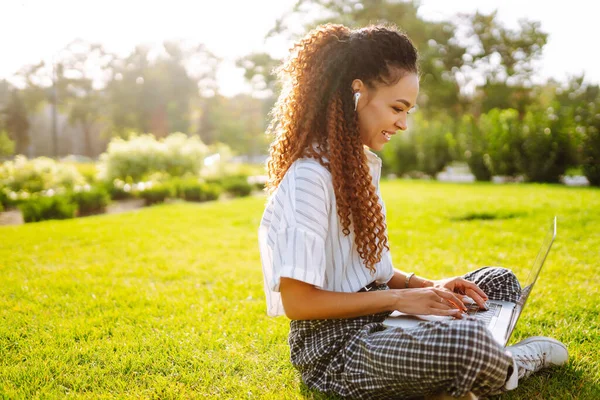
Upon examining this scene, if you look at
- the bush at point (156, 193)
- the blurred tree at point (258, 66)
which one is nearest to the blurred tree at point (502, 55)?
the blurred tree at point (258, 66)

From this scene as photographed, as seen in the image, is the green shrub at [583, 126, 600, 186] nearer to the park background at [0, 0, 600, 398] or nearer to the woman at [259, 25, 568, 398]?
the park background at [0, 0, 600, 398]

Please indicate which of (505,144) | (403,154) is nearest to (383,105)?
(505,144)

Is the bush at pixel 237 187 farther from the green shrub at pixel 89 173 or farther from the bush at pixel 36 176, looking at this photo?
the green shrub at pixel 89 173

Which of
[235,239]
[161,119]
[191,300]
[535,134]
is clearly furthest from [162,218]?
[161,119]

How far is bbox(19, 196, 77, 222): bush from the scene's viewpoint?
8.25 metres

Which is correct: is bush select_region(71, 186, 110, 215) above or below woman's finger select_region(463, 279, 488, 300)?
below

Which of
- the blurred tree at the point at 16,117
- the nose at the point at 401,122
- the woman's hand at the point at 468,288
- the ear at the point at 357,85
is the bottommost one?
the woman's hand at the point at 468,288

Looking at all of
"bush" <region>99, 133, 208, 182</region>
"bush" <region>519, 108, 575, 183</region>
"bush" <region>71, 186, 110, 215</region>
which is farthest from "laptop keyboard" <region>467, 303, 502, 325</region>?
"bush" <region>99, 133, 208, 182</region>

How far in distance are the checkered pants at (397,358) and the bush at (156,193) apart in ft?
30.7

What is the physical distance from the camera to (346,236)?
2023 mm

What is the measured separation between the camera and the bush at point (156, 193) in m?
11.0

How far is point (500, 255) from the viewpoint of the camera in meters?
4.70

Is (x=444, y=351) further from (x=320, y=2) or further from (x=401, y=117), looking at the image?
(x=320, y=2)

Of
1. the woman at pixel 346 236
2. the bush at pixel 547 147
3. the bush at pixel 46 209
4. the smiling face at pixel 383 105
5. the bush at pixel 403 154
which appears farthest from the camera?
the bush at pixel 403 154
